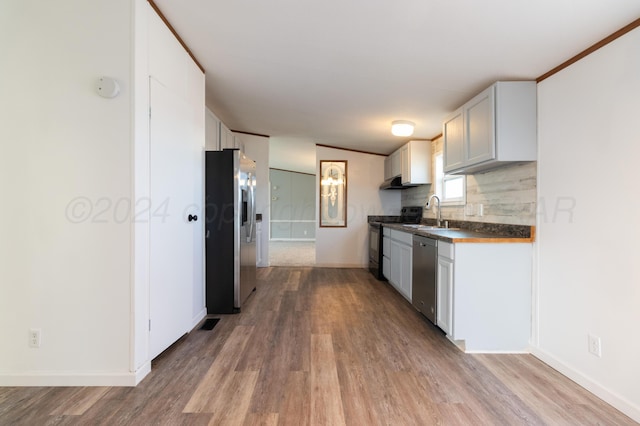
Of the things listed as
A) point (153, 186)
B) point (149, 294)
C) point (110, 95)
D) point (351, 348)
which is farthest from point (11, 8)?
point (351, 348)

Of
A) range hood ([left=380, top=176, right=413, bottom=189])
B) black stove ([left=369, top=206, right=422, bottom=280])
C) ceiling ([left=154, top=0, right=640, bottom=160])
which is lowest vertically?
black stove ([left=369, top=206, right=422, bottom=280])

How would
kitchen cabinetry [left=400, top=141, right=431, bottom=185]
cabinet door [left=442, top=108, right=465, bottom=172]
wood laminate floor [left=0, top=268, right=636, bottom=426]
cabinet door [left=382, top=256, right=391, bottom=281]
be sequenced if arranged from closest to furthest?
wood laminate floor [left=0, top=268, right=636, bottom=426] < cabinet door [left=442, top=108, right=465, bottom=172] < cabinet door [left=382, top=256, right=391, bottom=281] < kitchen cabinetry [left=400, top=141, right=431, bottom=185]

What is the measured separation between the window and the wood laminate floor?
5.71 feet

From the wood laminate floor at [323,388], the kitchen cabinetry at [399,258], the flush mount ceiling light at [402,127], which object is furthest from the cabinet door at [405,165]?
the wood laminate floor at [323,388]

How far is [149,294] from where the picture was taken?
204 cm

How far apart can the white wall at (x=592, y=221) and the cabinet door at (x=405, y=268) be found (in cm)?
128

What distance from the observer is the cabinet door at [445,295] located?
8.02 feet

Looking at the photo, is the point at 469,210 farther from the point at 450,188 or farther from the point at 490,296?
the point at 490,296

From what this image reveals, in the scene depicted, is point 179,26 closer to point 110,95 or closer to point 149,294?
point 110,95

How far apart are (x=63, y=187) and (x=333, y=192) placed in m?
4.61

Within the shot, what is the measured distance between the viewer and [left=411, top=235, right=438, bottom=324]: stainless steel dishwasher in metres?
2.73

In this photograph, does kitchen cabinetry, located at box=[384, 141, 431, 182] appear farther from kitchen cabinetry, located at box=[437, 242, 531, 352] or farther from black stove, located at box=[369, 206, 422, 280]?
kitchen cabinetry, located at box=[437, 242, 531, 352]


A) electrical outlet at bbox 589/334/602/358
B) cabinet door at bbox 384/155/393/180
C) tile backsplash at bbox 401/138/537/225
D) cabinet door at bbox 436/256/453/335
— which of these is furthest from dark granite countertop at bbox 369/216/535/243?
cabinet door at bbox 384/155/393/180

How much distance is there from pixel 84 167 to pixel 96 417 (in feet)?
4.79
